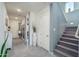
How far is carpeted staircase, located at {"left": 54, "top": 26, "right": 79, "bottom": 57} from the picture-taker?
4.12 m

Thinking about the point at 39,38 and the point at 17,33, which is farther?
the point at 17,33

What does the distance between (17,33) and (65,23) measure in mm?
5376

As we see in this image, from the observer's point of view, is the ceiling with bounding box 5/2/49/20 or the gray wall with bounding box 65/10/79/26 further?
the gray wall with bounding box 65/10/79/26

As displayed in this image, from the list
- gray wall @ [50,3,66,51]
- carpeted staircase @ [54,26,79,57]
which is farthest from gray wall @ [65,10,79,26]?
gray wall @ [50,3,66,51]

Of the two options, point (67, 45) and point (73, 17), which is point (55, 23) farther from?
point (73, 17)

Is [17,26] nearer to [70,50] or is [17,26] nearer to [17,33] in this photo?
[17,33]

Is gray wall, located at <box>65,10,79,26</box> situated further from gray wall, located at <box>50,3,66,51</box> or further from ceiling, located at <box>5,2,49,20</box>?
ceiling, located at <box>5,2,49,20</box>

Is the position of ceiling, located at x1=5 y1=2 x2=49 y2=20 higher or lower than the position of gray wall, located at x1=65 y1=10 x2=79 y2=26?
higher

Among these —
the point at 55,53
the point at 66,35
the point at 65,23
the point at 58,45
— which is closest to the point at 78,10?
the point at 65,23

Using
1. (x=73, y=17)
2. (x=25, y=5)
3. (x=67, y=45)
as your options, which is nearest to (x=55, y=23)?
(x=67, y=45)

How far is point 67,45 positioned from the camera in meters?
4.61

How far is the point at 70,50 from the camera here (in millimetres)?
4191

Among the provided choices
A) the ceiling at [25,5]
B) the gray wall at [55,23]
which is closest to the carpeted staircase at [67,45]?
the gray wall at [55,23]

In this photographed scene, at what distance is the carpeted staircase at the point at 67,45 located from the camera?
4.12 m
